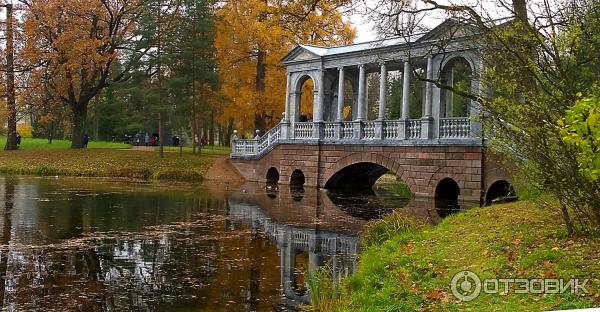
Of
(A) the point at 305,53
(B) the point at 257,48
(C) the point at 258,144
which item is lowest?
(C) the point at 258,144

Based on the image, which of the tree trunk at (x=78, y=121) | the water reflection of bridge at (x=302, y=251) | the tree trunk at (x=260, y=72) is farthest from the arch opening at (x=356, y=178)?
the tree trunk at (x=78, y=121)

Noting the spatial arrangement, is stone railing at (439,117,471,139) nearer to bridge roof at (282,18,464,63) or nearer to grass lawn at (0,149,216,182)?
bridge roof at (282,18,464,63)

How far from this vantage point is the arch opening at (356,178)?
996 inches

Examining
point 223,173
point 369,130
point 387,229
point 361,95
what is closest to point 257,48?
point 223,173

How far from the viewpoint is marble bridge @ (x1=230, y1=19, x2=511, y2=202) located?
1989 cm

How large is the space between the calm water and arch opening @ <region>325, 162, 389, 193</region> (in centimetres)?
485

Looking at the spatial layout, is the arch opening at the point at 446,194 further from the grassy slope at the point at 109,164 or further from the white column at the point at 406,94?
the grassy slope at the point at 109,164

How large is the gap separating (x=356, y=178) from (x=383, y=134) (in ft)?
15.0

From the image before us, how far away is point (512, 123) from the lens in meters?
8.16

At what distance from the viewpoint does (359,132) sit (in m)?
23.9

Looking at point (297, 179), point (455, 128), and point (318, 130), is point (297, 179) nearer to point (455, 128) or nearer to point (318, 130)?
point (318, 130)

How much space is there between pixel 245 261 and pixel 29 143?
139ft

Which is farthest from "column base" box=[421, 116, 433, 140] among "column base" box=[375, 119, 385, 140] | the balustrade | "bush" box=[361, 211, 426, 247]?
"bush" box=[361, 211, 426, 247]

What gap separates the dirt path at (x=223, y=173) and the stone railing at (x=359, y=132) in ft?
3.04
